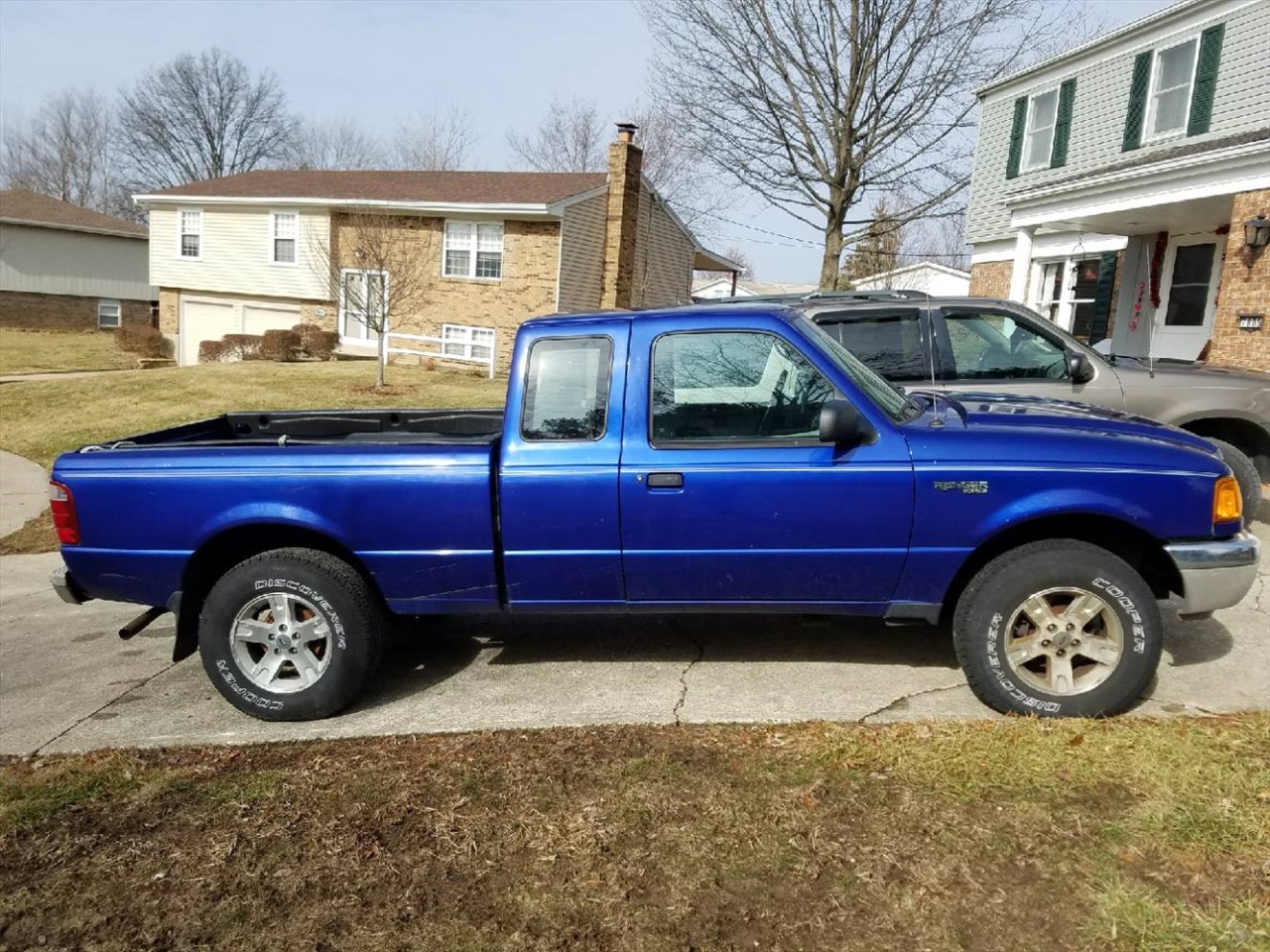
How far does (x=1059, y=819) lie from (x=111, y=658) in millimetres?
4888

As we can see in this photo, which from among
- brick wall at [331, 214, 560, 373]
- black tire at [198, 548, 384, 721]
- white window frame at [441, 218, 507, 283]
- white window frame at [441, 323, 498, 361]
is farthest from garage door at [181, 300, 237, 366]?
black tire at [198, 548, 384, 721]

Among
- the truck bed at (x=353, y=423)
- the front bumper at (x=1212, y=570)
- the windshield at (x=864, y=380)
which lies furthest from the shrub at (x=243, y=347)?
the front bumper at (x=1212, y=570)

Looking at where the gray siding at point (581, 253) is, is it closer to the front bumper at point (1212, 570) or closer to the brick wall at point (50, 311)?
the front bumper at point (1212, 570)

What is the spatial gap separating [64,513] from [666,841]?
10.1 feet

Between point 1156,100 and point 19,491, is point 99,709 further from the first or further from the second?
point 1156,100

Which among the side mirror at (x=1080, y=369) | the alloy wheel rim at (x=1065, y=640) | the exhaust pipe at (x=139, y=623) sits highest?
the side mirror at (x=1080, y=369)

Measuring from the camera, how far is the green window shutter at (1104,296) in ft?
51.7

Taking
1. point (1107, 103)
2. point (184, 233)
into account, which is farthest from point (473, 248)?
point (1107, 103)

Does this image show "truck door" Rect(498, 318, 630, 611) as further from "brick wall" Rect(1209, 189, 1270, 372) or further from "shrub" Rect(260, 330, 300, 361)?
"shrub" Rect(260, 330, 300, 361)

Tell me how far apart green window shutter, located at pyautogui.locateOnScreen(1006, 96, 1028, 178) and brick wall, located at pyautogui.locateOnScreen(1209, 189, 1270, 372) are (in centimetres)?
775

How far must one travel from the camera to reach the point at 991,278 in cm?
1958

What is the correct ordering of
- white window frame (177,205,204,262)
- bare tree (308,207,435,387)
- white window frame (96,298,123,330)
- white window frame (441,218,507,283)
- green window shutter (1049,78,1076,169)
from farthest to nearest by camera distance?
white window frame (96,298,123,330)
white window frame (177,205,204,262)
white window frame (441,218,507,283)
bare tree (308,207,435,387)
green window shutter (1049,78,1076,169)

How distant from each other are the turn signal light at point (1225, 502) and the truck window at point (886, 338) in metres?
2.77

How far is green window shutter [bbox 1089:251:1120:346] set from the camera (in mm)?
15766
